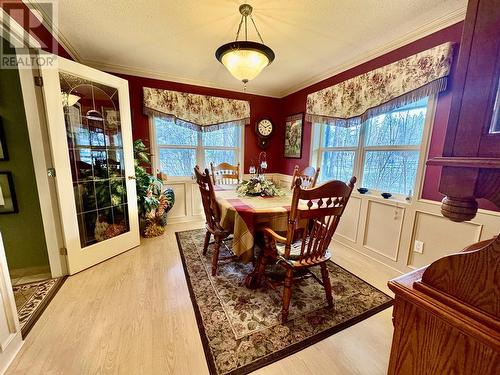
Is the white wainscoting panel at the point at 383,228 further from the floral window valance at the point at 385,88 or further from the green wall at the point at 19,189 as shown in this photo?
the green wall at the point at 19,189

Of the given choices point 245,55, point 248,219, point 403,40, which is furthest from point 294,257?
point 403,40

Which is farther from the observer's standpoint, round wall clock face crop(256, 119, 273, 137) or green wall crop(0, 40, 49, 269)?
round wall clock face crop(256, 119, 273, 137)

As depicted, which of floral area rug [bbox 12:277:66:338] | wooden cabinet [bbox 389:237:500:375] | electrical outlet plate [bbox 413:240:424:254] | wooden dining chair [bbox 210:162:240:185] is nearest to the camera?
wooden cabinet [bbox 389:237:500:375]

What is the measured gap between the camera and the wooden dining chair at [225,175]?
127 inches

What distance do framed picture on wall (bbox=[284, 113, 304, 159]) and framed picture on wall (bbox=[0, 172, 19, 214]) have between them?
354 cm

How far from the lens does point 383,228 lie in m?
2.45

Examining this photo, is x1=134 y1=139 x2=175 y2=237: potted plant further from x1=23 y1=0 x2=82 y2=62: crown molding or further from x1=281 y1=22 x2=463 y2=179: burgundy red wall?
x1=281 y1=22 x2=463 y2=179: burgundy red wall

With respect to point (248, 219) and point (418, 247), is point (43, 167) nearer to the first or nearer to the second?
point (248, 219)

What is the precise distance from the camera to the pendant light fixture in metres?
1.67

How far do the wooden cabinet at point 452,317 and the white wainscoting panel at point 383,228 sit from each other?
6.73ft

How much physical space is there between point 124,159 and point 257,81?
2.34 meters

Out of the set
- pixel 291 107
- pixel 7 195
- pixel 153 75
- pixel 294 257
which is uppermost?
pixel 153 75

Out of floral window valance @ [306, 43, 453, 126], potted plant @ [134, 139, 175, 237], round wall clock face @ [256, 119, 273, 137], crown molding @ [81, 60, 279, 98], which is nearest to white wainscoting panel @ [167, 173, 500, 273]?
floral window valance @ [306, 43, 453, 126]

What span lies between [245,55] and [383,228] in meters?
2.27
